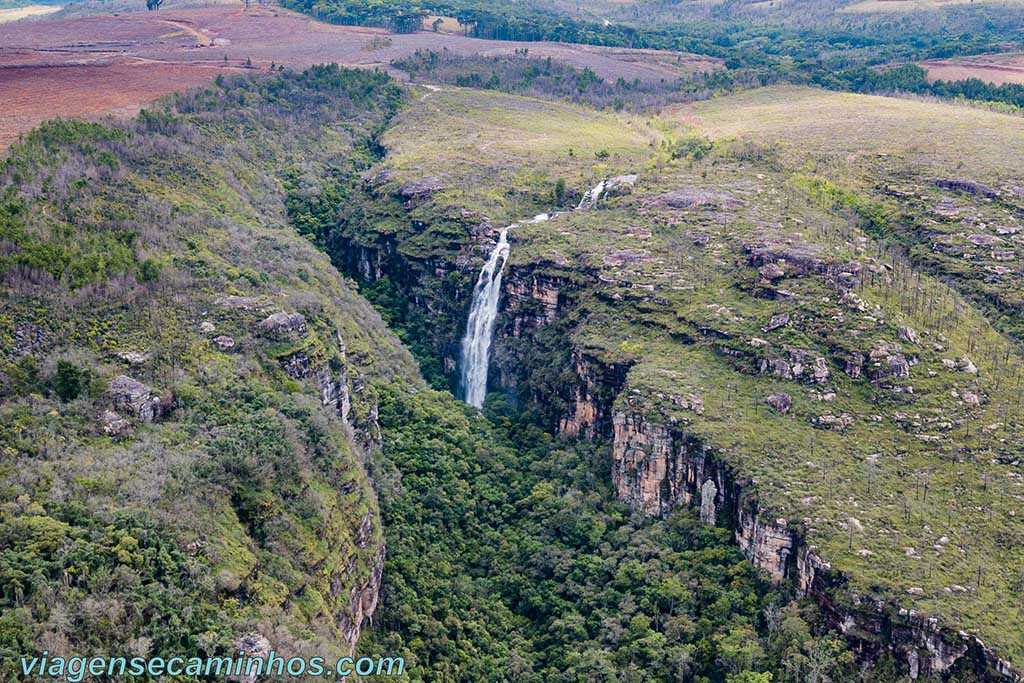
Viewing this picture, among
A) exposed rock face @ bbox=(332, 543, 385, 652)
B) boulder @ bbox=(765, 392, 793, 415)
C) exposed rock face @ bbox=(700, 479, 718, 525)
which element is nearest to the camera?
exposed rock face @ bbox=(332, 543, 385, 652)

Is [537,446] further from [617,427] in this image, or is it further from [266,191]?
[266,191]

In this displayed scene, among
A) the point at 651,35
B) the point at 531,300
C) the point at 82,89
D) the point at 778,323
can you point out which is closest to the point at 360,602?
the point at 778,323

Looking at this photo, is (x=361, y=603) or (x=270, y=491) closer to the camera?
(x=270, y=491)

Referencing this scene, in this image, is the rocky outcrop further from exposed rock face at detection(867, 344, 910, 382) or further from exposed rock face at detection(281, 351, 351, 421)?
exposed rock face at detection(867, 344, 910, 382)

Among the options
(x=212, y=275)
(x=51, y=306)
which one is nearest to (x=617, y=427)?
(x=212, y=275)

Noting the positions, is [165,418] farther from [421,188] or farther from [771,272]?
[421,188]

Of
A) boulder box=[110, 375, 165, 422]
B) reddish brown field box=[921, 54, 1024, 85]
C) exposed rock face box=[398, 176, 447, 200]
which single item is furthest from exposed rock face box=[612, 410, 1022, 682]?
reddish brown field box=[921, 54, 1024, 85]

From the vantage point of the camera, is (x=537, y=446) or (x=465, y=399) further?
(x=465, y=399)
